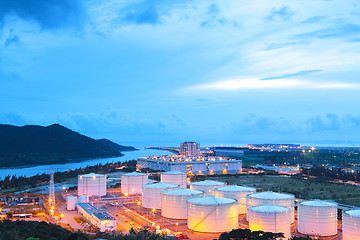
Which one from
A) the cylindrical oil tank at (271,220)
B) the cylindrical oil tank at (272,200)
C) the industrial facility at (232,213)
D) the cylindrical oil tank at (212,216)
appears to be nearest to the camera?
the cylindrical oil tank at (271,220)

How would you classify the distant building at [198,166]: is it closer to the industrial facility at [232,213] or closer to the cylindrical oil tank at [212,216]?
the industrial facility at [232,213]

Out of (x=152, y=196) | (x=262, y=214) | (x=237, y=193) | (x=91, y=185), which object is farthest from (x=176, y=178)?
(x=262, y=214)

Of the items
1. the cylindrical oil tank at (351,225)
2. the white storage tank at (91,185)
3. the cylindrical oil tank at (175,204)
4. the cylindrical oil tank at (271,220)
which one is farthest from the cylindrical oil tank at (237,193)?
the white storage tank at (91,185)

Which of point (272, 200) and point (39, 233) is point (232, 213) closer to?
point (272, 200)

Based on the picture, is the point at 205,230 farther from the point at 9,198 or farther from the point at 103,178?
the point at 9,198

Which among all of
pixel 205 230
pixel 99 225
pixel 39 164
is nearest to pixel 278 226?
pixel 205 230

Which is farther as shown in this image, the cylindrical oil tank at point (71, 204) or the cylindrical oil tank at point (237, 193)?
the cylindrical oil tank at point (71, 204)
